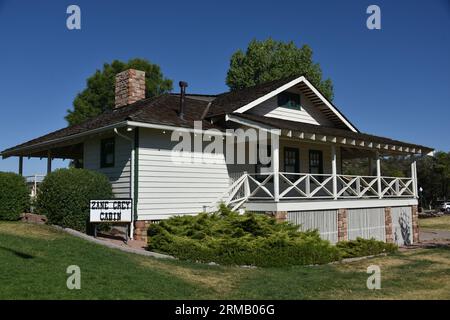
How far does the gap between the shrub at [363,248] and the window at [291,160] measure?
5.04 meters

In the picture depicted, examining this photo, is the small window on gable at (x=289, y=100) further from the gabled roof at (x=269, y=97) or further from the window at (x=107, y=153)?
the window at (x=107, y=153)

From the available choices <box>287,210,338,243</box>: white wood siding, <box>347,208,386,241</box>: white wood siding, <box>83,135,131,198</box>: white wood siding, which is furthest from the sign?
<box>347,208,386,241</box>: white wood siding

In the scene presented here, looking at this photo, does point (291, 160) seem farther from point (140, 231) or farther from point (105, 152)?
point (140, 231)

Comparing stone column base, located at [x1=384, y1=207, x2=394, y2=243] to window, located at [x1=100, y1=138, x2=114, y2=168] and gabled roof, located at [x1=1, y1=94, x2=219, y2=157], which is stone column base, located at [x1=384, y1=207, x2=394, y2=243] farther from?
window, located at [x1=100, y1=138, x2=114, y2=168]

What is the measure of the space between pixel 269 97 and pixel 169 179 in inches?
225

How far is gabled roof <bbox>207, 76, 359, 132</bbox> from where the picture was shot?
1738 cm

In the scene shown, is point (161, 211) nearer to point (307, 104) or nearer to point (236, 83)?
point (307, 104)

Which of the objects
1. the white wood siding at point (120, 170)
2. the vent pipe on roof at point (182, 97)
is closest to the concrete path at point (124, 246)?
the white wood siding at point (120, 170)

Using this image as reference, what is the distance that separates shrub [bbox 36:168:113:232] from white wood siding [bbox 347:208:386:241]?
9543mm

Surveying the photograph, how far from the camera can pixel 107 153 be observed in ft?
52.5

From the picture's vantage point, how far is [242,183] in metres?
16.0

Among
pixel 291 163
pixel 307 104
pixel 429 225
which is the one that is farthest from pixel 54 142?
pixel 429 225

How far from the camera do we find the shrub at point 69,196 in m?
13.6
